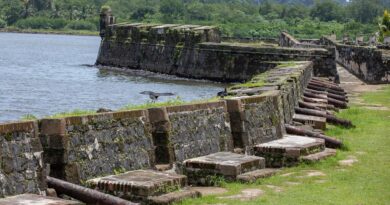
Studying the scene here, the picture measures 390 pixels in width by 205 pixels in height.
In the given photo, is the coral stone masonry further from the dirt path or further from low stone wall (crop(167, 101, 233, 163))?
the dirt path

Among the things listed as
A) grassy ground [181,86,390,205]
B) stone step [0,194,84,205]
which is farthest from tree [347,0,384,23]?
stone step [0,194,84,205]

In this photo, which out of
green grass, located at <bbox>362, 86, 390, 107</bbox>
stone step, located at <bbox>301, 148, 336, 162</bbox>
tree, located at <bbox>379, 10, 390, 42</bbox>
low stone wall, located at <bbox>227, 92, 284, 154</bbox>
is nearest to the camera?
stone step, located at <bbox>301, 148, 336, 162</bbox>

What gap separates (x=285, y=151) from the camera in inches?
562

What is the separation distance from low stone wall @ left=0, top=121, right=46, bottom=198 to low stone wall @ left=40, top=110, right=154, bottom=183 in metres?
0.26

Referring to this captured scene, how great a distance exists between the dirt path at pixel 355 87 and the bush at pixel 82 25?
4875 inches

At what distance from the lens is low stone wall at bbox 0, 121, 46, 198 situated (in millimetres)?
Answer: 9656

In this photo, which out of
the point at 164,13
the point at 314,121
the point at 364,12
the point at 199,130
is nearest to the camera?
the point at 199,130

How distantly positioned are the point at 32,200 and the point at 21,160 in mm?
646

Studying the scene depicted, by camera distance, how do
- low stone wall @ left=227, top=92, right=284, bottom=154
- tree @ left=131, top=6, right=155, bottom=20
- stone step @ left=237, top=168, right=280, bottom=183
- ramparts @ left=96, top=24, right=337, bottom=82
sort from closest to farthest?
stone step @ left=237, top=168, right=280, bottom=183 < low stone wall @ left=227, top=92, right=284, bottom=154 < ramparts @ left=96, top=24, right=337, bottom=82 < tree @ left=131, top=6, right=155, bottom=20

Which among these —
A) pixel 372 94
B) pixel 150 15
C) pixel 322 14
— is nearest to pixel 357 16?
pixel 322 14

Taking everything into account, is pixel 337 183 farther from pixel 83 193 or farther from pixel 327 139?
pixel 83 193

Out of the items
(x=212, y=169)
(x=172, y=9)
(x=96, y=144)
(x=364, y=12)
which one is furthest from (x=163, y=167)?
(x=364, y=12)

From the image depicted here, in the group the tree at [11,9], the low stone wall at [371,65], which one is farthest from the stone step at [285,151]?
the tree at [11,9]

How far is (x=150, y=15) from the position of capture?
482 feet
